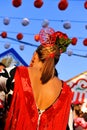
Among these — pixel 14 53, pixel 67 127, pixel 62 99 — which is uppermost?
pixel 14 53

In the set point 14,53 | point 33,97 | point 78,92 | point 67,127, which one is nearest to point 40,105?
point 33,97

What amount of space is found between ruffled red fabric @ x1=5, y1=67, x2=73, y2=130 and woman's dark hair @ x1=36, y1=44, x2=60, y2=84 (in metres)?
0.12

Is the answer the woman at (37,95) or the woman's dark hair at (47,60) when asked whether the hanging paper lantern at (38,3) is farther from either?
the woman's dark hair at (47,60)

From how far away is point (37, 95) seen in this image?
3162mm

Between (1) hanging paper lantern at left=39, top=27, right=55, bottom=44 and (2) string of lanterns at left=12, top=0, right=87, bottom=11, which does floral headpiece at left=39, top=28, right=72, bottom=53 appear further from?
(2) string of lanterns at left=12, top=0, right=87, bottom=11

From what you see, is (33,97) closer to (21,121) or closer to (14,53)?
(21,121)

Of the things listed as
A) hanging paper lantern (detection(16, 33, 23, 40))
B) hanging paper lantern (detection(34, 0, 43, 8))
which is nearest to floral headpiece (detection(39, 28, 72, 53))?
hanging paper lantern (detection(34, 0, 43, 8))

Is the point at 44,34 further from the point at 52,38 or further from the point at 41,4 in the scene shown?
the point at 41,4

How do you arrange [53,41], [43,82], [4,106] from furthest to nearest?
[53,41] < [43,82] < [4,106]

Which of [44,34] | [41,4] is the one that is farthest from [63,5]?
[44,34]

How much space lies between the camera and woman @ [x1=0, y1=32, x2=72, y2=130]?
3027 millimetres

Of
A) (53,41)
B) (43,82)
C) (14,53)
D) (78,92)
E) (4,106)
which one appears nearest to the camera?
(4,106)

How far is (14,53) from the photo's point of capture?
806 centimetres

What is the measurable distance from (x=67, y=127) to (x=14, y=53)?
484 cm
